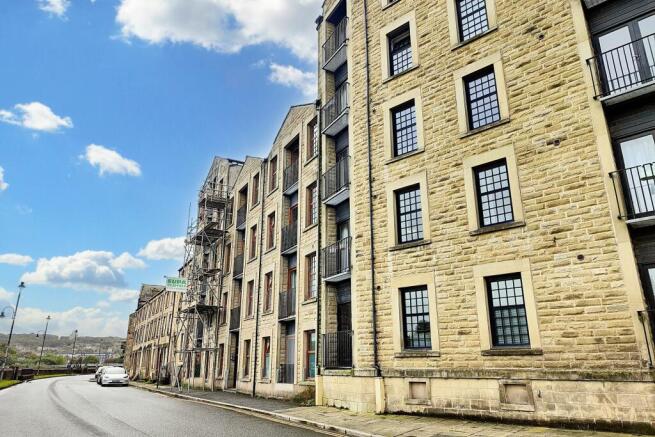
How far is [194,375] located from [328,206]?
19.8 m

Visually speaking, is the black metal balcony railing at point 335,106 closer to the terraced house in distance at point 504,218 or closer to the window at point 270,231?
the terraced house in distance at point 504,218

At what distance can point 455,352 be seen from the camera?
12320 millimetres

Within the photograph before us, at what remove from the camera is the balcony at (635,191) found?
400 inches

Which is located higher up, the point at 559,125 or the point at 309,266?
the point at 559,125

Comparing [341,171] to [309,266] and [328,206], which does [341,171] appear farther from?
[309,266]

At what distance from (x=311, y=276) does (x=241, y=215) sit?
1100cm

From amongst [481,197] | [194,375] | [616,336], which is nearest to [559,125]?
[481,197]

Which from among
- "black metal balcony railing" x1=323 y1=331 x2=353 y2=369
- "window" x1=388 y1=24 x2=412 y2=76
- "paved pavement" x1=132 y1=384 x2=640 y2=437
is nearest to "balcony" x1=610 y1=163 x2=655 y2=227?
"paved pavement" x1=132 y1=384 x2=640 y2=437

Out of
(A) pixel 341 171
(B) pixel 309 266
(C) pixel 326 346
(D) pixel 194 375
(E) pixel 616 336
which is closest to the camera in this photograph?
(E) pixel 616 336

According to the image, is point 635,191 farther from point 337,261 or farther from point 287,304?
point 287,304

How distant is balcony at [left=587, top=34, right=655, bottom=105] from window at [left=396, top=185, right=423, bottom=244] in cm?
583

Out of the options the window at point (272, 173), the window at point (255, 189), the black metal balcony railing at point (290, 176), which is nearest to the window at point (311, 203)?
the black metal balcony railing at point (290, 176)

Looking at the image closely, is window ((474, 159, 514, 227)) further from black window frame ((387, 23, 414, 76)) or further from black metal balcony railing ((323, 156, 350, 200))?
black metal balcony railing ((323, 156, 350, 200))

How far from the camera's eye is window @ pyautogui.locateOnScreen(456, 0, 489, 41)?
1447cm
